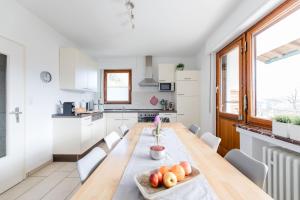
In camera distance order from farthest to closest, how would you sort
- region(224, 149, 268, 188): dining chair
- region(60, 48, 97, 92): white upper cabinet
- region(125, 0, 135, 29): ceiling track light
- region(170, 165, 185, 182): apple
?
region(60, 48, 97, 92): white upper cabinet
region(125, 0, 135, 29): ceiling track light
region(224, 149, 268, 188): dining chair
region(170, 165, 185, 182): apple

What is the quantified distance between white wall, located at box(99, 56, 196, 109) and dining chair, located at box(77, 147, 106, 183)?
4.12 meters

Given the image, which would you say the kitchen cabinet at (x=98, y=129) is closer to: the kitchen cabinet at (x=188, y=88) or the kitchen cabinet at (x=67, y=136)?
the kitchen cabinet at (x=67, y=136)

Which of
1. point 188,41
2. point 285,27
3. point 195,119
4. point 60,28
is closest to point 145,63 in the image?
point 188,41

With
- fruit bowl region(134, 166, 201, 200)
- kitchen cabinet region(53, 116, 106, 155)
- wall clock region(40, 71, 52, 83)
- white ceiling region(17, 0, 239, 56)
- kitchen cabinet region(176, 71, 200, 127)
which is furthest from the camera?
kitchen cabinet region(176, 71, 200, 127)

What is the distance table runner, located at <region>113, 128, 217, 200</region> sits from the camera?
833 mm

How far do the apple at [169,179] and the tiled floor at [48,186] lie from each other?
1848 millimetres

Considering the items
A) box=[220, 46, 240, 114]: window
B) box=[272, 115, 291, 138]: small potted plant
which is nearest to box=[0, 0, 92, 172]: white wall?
box=[272, 115, 291, 138]: small potted plant

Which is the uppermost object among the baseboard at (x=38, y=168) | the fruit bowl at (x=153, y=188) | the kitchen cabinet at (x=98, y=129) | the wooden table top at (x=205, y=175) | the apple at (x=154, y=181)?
the apple at (x=154, y=181)

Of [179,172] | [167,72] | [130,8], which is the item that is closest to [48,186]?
[179,172]

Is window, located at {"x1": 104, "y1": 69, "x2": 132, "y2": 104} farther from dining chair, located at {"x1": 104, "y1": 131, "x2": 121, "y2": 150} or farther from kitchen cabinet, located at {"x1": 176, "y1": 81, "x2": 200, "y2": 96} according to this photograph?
dining chair, located at {"x1": 104, "y1": 131, "x2": 121, "y2": 150}

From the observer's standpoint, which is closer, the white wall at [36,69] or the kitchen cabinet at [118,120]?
the white wall at [36,69]

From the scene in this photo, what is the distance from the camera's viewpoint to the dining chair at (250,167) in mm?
1074

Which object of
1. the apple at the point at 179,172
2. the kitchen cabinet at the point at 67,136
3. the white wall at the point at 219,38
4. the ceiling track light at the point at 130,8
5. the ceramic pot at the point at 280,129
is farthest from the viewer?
the kitchen cabinet at the point at 67,136

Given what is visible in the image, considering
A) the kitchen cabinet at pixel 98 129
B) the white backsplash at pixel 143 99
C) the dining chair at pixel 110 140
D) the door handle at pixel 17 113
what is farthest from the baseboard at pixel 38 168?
the white backsplash at pixel 143 99
